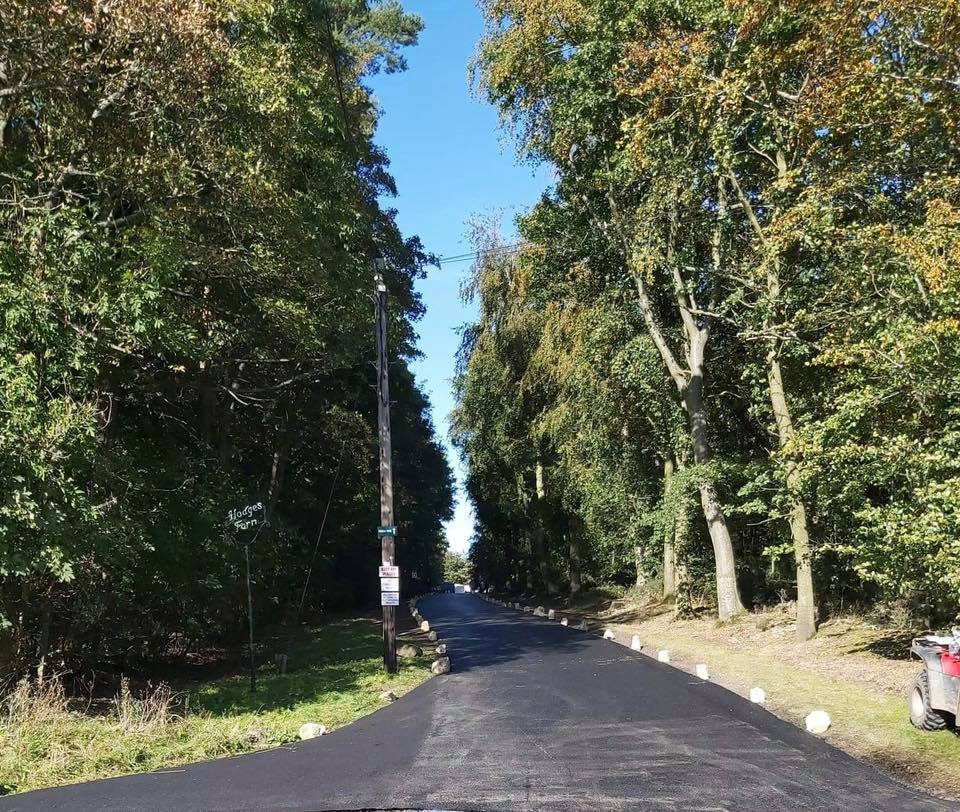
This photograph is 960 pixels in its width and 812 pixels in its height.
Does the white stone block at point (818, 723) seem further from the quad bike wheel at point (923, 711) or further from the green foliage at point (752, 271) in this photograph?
the green foliage at point (752, 271)

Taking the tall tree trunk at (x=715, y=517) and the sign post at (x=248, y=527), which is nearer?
the sign post at (x=248, y=527)

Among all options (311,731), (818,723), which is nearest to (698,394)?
(818,723)

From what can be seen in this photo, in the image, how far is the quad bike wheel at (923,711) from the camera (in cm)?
800

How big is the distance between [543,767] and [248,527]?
10747 millimetres

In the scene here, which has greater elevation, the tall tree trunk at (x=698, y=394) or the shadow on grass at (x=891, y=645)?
the tall tree trunk at (x=698, y=394)

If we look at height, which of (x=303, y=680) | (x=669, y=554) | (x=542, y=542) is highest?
(x=542, y=542)

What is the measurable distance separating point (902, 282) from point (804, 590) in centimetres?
848

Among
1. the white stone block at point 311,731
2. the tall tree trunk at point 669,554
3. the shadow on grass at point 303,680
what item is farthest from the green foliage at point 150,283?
the tall tree trunk at point 669,554

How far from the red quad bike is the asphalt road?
1.18 m

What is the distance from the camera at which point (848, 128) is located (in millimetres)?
12586

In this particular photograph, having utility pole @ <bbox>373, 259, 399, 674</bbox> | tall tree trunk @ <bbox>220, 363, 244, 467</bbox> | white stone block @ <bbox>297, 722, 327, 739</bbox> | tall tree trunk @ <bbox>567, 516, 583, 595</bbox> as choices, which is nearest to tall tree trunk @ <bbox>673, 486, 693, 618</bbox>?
utility pole @ <bbox>373, 259, 399, 674</bbox>

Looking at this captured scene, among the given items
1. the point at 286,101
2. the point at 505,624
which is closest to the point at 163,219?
the point at 286,101

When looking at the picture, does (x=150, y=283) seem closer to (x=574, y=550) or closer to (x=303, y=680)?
(x=303, y=680)

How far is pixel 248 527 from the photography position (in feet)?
54.4
